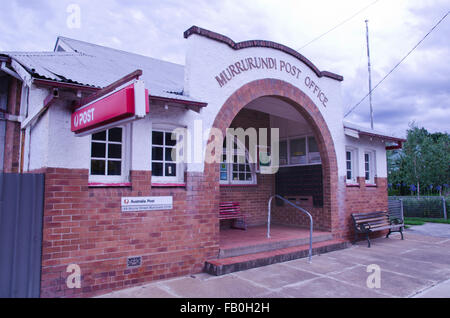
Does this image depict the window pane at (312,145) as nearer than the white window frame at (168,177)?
No

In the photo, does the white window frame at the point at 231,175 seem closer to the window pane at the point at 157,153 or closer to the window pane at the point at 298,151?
the window pane at the point at 298,151

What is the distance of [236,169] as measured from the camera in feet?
33.3

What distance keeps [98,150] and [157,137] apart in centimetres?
111

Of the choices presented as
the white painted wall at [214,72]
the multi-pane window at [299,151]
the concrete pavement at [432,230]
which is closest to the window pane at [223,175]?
the multi-pane window at [299,151]

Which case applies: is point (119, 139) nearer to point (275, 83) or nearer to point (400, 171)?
point (275, 83)

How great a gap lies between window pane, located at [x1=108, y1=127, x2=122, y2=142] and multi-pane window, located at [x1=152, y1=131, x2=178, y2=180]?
2.14 feet

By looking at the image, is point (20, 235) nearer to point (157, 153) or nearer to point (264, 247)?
point (157, 153)

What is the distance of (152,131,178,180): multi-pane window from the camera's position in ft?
20.2

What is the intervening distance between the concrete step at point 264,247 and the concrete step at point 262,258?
3.4 inches

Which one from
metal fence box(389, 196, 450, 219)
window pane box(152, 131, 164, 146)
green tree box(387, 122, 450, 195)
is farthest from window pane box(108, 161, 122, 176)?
green tree box(387, 122, 450, 195)

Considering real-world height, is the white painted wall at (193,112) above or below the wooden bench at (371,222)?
above

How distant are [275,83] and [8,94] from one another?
18.3 feet

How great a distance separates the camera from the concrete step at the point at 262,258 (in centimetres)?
607

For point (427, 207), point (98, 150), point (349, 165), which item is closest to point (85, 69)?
point (98, 150)
